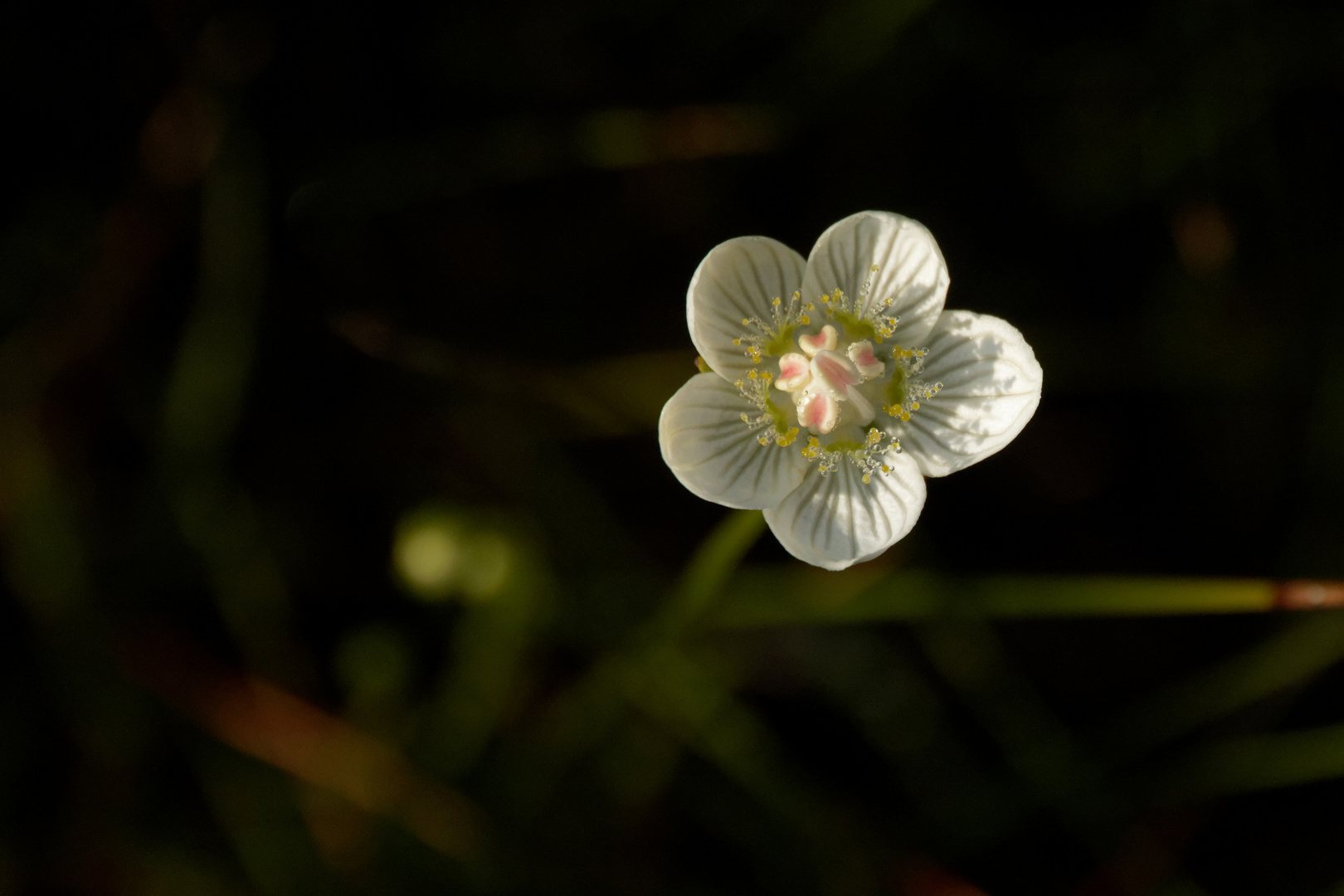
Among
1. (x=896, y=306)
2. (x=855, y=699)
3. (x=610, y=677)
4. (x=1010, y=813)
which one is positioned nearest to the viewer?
(x=896, y=306)

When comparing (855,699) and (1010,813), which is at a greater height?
(855,699)

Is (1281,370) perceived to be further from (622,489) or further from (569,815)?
(569,815)

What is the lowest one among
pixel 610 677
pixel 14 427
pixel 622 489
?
pixel 610 677

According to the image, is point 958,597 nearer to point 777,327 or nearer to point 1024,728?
point 1024,728

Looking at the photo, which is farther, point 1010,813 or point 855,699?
point 855,699

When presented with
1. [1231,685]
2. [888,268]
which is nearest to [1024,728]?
[1231,685]

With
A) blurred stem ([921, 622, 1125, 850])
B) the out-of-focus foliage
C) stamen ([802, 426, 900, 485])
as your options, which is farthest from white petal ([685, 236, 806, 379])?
blurred stem ([921, 622, 1125, 850])

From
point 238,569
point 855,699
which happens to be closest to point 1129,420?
point 855,699

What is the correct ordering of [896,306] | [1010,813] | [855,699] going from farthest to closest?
1. [855,699]
2. [1010,813]
3. [896,306]
